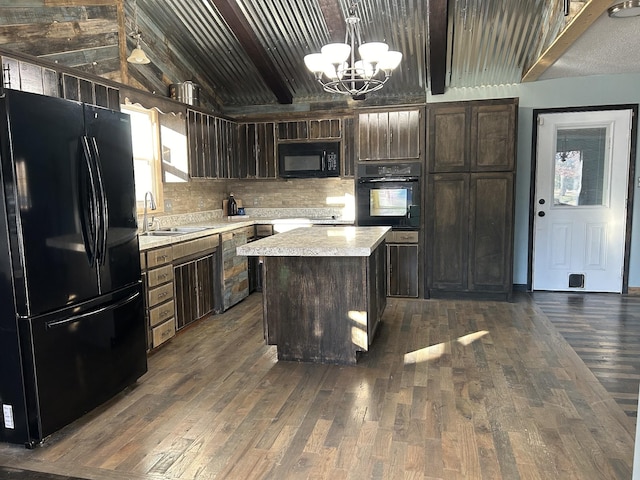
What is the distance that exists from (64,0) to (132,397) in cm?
307

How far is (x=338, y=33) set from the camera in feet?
15.4

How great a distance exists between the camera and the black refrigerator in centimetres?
215

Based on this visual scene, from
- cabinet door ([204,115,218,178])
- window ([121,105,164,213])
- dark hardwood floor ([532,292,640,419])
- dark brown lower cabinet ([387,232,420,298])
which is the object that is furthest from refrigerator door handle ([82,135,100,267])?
dark brown lower cabinet ([387,232,420,298])

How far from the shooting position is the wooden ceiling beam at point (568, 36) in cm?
292

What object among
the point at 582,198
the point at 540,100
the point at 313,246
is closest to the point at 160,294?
the point at 313,246

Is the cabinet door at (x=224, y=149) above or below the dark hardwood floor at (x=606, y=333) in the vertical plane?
above

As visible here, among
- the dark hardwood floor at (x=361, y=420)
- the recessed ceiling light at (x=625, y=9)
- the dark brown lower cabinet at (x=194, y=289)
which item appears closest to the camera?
the dark hardwood floor at (x=361, y=420)

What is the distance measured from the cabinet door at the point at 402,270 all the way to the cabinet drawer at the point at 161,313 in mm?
2538

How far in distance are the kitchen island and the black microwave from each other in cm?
238

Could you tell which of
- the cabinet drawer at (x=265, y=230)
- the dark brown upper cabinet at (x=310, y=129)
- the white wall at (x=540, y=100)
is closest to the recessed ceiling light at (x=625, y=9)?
the white wall at (x=540, y=100)

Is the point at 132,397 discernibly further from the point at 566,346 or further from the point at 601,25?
the point at 601,25

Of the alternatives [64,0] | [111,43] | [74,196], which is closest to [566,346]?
[74,196]

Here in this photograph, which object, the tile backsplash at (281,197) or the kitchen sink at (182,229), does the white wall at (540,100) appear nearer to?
the tile backsplash at (281,197)

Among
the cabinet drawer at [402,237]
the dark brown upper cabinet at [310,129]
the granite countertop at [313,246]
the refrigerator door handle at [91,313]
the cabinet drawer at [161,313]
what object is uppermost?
the dark brown upper cabinet at [310,129]
